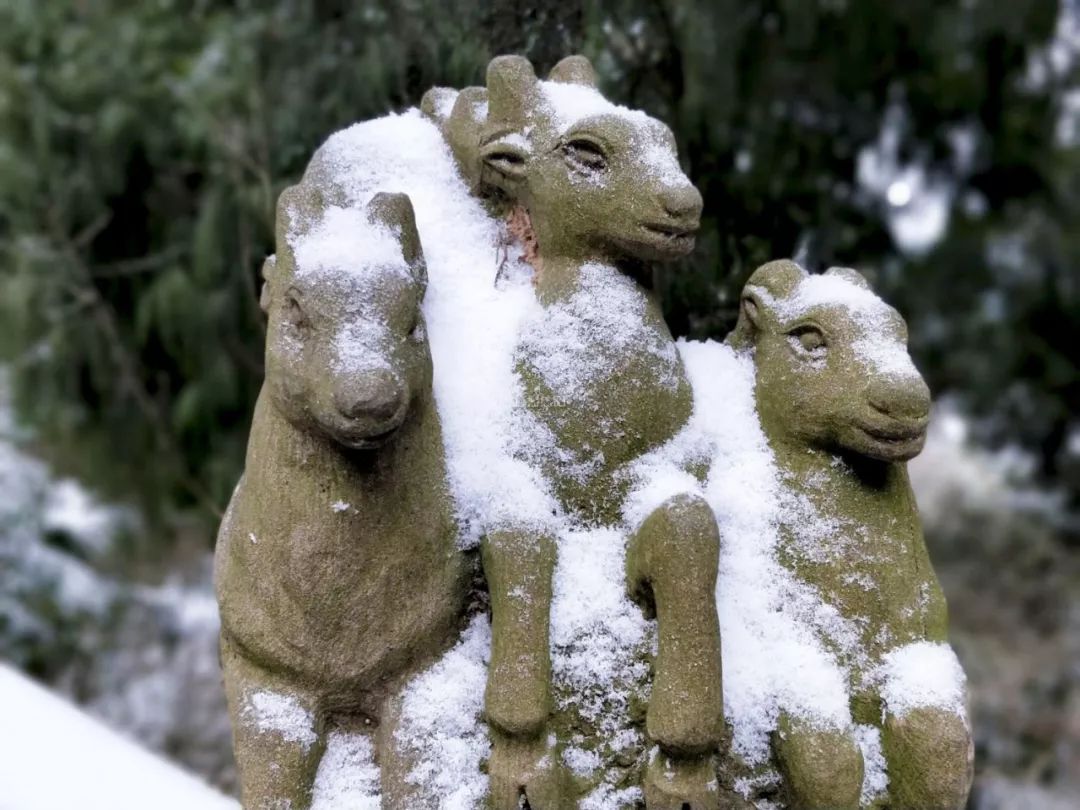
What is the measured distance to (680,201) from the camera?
0.96 metres

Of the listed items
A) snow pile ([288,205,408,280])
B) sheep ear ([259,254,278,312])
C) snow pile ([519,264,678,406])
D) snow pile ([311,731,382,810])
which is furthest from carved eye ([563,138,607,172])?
snow pile ([311,731,382,810])

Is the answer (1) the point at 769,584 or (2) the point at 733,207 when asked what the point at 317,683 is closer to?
(1) the point at 769,584

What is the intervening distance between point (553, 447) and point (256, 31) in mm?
1443

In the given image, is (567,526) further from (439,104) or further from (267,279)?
(439,104)

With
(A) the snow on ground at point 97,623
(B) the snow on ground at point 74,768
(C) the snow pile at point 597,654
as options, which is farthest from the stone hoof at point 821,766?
(A) the snow on ground at point 97,623

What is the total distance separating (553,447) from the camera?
0.99m

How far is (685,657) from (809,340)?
351 millimetres

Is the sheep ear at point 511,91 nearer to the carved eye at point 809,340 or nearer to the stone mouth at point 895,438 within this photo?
the carved eye at point 809,340

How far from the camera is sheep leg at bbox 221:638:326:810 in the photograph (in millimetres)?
900

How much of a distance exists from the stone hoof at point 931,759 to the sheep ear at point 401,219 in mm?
A: 631

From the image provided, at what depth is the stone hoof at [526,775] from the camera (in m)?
0.88

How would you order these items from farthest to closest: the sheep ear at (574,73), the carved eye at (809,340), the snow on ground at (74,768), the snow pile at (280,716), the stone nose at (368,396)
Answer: the snow on ground at (74,768), the sheep ear at (574,73), the carved eye at (809,340), the snow pile at (280,716), the stone nose at (368,396)

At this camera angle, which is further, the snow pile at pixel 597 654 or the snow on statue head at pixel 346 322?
the snow pile at pixel 597 654

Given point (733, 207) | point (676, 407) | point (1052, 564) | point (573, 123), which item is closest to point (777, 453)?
point (676, 407)
